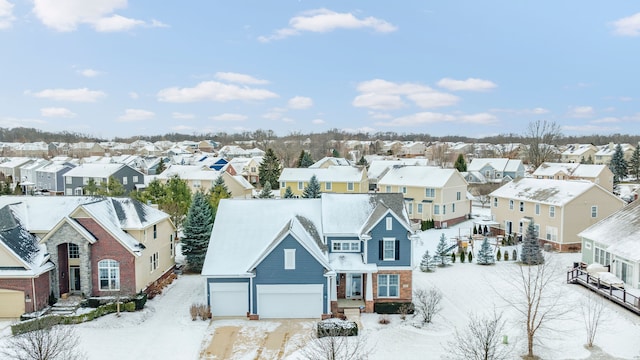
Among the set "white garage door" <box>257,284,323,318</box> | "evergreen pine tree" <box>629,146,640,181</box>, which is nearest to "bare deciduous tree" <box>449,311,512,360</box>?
"white garage door" <box>257,284,323,318</box>

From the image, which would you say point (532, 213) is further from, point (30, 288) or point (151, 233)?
point (30, 288)

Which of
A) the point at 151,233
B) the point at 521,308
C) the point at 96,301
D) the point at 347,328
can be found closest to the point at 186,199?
the point at 151,233

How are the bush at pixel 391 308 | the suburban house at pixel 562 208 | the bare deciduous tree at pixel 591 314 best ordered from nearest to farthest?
the bare deciduous tree at pixel 591 314, the bush at pixel 391 308, the suburban house at pixel 562 208

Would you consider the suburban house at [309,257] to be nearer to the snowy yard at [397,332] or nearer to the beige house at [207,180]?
the snowy yard at [397,332]

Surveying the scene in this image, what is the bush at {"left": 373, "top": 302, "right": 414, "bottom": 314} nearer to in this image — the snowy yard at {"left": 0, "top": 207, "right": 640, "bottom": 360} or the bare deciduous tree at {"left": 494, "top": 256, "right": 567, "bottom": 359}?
the snowy yard at {"left": 0, "top": 207, "right": 640, "bottom": 360}

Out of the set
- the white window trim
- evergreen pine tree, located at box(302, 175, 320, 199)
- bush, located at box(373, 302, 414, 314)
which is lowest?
bush, located at box(373, 302, 414, 314)

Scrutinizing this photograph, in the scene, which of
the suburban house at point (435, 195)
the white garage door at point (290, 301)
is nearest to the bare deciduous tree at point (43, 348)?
the white garage door at point (290, 301)
